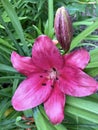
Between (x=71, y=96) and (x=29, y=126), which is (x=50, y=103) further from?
(x=29, y=126)

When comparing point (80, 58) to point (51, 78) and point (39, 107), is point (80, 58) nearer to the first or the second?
point (51, 78)

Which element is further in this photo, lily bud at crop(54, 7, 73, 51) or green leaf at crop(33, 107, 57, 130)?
green leaf at crop(33, 107, 57, 130)

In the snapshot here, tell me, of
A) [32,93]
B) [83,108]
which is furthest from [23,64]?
[83,108]

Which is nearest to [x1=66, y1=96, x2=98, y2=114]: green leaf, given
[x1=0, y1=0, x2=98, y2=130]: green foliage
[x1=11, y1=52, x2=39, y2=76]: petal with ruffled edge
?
[x1=0, y1=0, x2=98, y2=130]: green foliage

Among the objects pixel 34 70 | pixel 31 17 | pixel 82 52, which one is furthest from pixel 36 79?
pixel 31 17

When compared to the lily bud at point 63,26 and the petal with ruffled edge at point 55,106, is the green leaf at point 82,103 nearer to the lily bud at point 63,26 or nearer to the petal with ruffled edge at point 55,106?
the petal with ruffled edge at point 55,106

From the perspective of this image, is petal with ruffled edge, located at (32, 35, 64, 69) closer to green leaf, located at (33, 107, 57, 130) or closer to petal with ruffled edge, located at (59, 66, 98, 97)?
petal with ruffled edge, located at (59, 66, 98, 97)

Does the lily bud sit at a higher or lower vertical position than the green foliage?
higher
